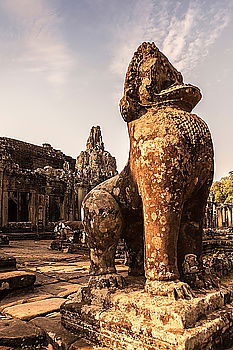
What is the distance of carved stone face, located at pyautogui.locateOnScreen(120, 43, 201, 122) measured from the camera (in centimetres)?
234

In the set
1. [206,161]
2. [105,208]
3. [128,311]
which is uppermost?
[206,161]

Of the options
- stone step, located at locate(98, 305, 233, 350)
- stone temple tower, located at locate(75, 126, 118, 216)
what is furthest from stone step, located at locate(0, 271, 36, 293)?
stone temple tower, located at locate(75, 126, 118, 216)

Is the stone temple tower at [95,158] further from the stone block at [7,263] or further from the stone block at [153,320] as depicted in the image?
the stone block at [153,320]

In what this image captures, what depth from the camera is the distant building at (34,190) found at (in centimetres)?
2020

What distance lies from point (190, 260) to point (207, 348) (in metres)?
0.64

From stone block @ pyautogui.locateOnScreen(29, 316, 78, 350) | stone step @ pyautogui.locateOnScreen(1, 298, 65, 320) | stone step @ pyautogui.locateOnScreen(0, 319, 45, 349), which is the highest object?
stone block @ pyautogui.locateOnScreen(29, 316, 78, 350)

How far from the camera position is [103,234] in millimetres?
2367

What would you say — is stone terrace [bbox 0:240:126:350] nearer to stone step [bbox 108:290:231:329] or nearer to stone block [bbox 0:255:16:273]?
stone step [bbox 108:290:231:329]

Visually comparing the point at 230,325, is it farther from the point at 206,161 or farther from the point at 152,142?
the point at 152,142

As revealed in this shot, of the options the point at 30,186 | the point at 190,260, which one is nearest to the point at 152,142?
the point at 190,260

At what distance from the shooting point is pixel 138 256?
2.66 metres

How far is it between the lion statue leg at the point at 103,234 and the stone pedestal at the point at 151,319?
4.6 inches

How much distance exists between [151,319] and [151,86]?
1582 millimetres

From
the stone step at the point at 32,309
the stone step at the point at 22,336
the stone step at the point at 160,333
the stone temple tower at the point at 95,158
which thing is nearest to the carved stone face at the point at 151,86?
the stone step at the point at 160,333
